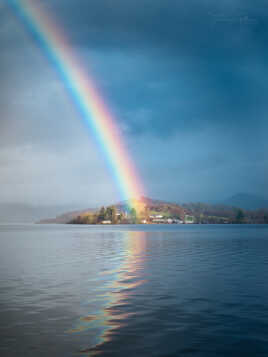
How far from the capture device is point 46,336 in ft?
64.8

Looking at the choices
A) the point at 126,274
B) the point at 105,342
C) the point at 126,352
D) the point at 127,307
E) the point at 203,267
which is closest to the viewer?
the point at 126,352

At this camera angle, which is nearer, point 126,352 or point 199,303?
point 126,352

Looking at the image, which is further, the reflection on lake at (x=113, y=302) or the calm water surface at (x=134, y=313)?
the reflection on lake at (x=113, y=302)

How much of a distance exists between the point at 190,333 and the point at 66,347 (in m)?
6.70

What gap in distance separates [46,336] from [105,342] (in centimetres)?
329

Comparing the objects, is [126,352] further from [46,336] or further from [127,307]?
[127,307]

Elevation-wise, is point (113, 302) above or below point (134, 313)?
above

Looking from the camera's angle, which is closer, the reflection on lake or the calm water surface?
the calm water surface

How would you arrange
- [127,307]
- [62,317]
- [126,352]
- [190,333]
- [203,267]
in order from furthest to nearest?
[203,267] → [127,307] → [62,317] → [190,333] → [126,352]

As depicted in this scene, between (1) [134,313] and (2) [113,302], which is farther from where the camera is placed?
(2) [113,302]

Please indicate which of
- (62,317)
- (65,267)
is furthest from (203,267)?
(62,317)

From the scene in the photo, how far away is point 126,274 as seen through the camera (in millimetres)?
43594

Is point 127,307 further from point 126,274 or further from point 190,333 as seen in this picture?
point 126,274

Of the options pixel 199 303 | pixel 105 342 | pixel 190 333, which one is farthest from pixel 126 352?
pixel 199 303
